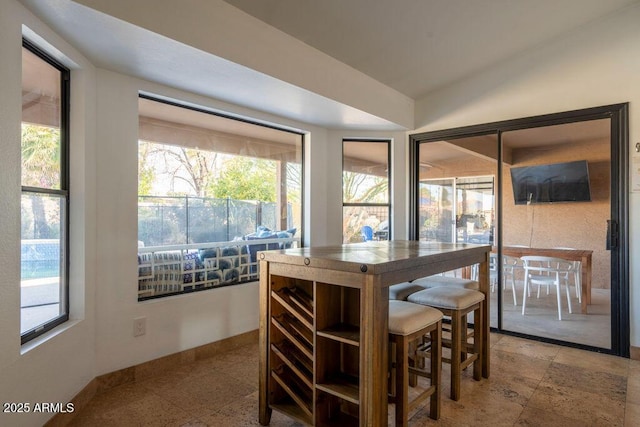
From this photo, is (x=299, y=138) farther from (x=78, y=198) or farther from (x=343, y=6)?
(x=78, y=198)

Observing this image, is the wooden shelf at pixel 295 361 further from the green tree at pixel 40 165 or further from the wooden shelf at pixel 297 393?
the green tree at pixel 40 165

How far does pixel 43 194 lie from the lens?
2039 millimetres

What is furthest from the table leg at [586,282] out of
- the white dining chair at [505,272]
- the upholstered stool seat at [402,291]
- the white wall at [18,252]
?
the white wall at [18,252]

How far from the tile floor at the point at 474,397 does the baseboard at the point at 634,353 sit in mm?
71

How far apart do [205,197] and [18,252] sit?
4.89ft

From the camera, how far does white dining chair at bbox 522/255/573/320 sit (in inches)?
136

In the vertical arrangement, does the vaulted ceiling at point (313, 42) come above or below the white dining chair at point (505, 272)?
above

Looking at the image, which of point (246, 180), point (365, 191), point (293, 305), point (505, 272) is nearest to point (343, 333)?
point (293, 305)

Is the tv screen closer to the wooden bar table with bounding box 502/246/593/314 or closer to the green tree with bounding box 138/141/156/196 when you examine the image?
the wooden bar table with bounding box 502/246/593/314

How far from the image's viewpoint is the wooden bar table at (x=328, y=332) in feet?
5.51

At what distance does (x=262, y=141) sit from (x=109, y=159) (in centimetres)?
148

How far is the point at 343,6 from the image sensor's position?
2441mm

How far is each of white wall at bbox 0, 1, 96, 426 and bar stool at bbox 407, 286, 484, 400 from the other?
6.99ft

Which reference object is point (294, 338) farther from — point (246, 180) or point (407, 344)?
point (246, 180)
